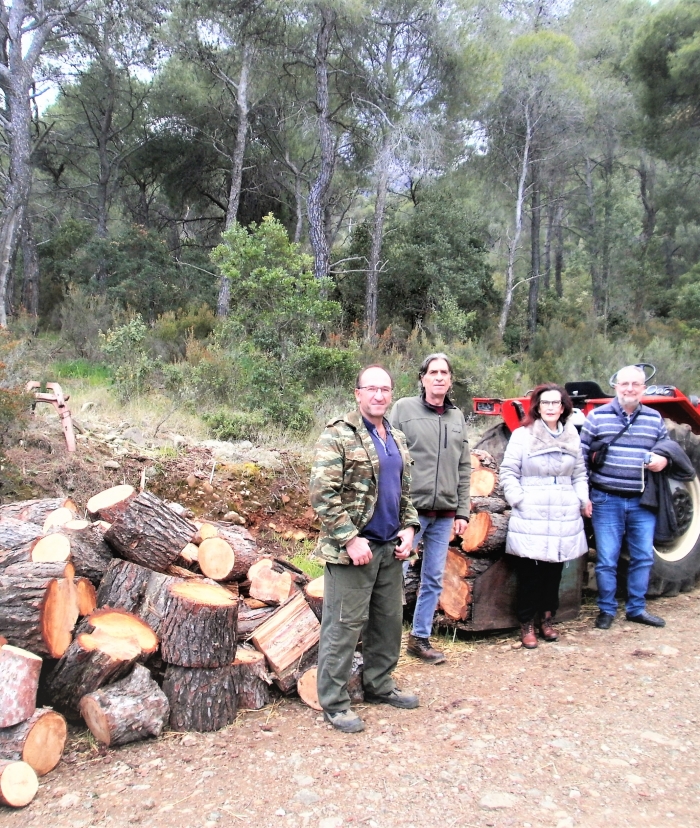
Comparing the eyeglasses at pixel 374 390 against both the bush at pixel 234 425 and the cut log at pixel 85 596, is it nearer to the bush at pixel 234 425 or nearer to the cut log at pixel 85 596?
the cut log at pixel 85 596

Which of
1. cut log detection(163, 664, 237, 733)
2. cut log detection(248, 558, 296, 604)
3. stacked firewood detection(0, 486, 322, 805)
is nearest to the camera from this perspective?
stacked firewood detection(0, 486, 322, 805)

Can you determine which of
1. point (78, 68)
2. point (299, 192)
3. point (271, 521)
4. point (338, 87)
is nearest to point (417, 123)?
point (338, 87)

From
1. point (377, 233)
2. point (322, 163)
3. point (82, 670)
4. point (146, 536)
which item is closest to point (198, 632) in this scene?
point (82, 670)

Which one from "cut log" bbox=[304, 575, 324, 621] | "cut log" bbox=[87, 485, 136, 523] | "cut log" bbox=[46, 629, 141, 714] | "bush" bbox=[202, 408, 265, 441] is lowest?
"cut log" bbox=[46, 629, 141, 714]

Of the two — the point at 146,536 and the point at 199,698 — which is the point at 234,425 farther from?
the point at 199,698

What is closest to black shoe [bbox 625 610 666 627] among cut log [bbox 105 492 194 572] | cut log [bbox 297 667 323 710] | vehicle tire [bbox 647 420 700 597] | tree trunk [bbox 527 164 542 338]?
→ vehicle tire [bbox 647 420 700 597]

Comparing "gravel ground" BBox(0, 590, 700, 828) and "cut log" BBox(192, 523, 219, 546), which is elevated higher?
"cut log" BBox(192, 523, 219, 546)

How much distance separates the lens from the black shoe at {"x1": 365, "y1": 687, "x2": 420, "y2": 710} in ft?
11.2

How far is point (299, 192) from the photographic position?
2006 centimetres

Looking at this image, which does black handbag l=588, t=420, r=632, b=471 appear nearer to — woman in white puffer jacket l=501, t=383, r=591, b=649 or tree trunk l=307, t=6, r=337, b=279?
woman in white puffer jacket l=501, t=383, r=591, b=649

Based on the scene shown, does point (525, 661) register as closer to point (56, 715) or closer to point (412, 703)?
point (412, 703)

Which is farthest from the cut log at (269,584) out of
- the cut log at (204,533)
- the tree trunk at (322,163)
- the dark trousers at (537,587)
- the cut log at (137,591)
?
the tree trunk at (322,163)

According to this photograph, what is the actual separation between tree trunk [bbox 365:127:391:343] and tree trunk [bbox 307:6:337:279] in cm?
197

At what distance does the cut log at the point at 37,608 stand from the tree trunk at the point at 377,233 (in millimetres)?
12953
